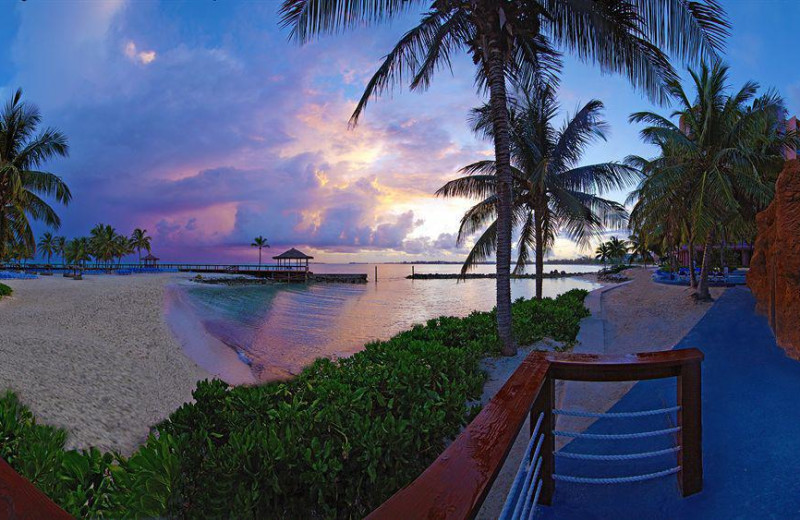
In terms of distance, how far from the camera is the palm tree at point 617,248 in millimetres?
86375

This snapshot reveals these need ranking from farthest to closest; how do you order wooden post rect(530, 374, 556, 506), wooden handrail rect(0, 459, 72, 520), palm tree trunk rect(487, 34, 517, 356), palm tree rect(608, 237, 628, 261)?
1. palm tree rect(608, 237, 628, 261)
2. palm tree trunk rect(487, 34, 517, 356)
3. wooden post rect(530, 374, 556, 506)
4. wooden handrail rect(0, 459, 72, 520)

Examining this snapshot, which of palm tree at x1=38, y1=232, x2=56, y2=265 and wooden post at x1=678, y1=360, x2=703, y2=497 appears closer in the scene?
wooden post at x1=678, y1=360, x2=703, y2=497

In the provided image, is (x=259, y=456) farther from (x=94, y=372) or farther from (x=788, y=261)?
(x=94, y=372)

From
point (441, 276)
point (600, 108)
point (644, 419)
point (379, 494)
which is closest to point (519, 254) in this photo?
point (600, 108)

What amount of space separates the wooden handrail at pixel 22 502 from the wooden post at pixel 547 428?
6.58ft

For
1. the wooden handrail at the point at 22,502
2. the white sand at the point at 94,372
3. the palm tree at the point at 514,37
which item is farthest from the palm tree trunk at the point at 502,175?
the wooden handrail at the point at 22,502

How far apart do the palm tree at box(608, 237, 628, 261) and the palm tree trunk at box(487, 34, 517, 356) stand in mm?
90983

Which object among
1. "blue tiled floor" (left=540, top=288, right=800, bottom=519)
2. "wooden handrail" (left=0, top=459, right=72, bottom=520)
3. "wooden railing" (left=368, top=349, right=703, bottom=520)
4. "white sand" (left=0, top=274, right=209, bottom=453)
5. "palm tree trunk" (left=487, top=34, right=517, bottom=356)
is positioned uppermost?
"palm tree trunk" (left=487, top=34, right=517, bottom=356)

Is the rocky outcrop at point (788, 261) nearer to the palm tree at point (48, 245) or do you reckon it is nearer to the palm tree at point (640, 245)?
the palm tree at point (640, 245)

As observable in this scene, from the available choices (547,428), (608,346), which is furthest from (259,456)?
(608,346)

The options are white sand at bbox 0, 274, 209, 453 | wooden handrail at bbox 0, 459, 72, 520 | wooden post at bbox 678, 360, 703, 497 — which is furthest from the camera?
white sand at bbox 0, 274, 209, 453

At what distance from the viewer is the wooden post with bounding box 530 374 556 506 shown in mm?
2213

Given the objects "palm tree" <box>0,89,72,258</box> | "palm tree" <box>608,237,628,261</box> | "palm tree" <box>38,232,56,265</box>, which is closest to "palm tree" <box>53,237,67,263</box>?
"palm tree" <box>38,232,56,265</box>

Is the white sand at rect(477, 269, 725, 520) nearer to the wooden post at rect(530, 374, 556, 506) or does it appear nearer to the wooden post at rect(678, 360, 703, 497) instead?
the wooden post at rect(530, 374, 556, 506)
